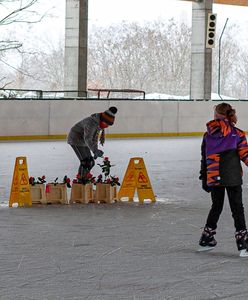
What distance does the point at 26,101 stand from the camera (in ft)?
85.3

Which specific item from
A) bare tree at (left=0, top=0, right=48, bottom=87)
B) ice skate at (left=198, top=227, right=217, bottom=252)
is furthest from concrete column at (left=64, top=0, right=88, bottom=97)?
ice skate at (left=198, top=227, right=217, bottom=252)

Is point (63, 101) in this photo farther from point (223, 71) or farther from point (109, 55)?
point (223, 71)

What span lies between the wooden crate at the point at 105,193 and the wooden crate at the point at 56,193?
48 cm

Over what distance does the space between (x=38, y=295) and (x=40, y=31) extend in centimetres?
4839

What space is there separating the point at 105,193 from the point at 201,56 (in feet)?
76.6

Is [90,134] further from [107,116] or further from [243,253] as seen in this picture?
[243,253]

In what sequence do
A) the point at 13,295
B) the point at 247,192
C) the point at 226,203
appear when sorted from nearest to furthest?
the point at 13,295, the point at 226,203, the point at 247,192

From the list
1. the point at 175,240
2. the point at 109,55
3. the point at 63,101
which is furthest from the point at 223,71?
the point at 175,240

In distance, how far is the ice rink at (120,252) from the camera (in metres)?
6.23

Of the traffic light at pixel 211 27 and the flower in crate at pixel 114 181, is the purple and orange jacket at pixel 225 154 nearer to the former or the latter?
the flower in crate at pixel 114 181

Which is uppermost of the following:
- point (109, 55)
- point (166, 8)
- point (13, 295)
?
point (166, 8)

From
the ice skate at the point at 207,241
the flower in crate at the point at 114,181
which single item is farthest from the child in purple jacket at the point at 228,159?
the flower in crate at the point at 114,181

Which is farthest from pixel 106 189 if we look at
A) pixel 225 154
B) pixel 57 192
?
pixel 225 154

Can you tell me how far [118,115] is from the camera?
2847 centimetres
